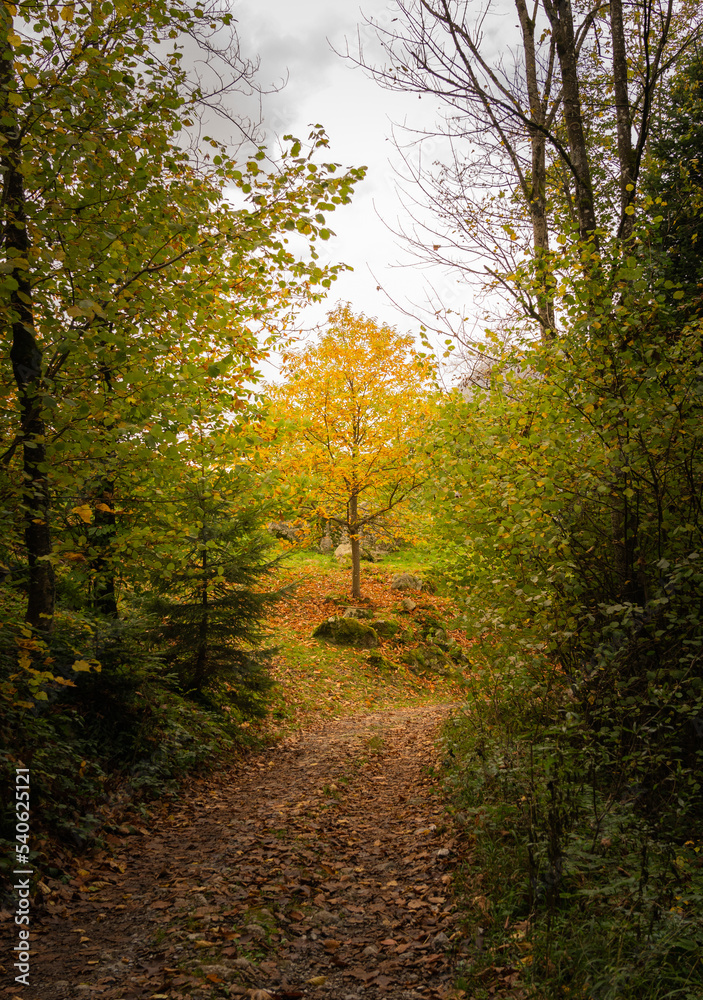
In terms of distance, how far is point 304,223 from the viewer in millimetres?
5297

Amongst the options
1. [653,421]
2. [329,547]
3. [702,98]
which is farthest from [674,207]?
[329,547]

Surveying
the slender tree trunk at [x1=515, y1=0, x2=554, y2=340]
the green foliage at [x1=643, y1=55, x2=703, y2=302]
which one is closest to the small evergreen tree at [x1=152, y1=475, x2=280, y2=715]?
the slender tree trunk at [x1=515, y1=0, x2=554, y2=340]

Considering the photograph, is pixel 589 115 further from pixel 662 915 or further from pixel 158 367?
pixel 662 915

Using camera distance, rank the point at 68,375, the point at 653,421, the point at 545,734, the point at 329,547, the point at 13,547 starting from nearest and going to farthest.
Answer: the point at 653,421, the point at 68,375, the point at 545,734, the point at 13,547, the point at 329,547

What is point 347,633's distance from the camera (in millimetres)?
15984

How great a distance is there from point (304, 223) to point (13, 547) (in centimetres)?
416

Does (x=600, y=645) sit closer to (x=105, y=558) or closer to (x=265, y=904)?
(x=265, y=904)

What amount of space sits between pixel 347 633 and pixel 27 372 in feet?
39.9

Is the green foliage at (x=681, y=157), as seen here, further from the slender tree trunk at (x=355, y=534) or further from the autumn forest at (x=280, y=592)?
the slender tree trunk at (x=355, y=534)

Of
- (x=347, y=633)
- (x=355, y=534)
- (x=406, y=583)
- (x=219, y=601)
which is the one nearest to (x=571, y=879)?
(x=219, y=601)

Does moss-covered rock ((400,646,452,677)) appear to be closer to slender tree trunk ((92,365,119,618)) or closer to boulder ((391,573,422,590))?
boulder ((391,573,422,590))

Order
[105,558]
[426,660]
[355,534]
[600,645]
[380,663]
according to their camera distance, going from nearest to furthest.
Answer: [600,645]
[105,558]
[380,663]
[426,660]
[355,534]

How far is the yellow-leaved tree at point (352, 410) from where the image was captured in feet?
52.1

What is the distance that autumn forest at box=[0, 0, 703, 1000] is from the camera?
379 centimetres
